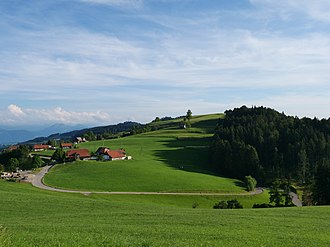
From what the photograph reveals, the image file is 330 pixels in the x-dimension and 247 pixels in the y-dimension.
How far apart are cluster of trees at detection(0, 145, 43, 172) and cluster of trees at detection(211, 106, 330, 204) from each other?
194 ft

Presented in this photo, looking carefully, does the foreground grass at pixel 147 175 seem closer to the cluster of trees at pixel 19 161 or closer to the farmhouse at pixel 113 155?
the farmhouse at pixel 113 155

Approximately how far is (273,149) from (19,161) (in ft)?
286

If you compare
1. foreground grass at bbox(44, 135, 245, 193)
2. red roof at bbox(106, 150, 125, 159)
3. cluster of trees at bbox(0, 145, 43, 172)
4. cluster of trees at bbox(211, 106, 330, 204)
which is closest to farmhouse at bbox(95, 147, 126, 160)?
red roof at bbox(106, 150, 125, 159)

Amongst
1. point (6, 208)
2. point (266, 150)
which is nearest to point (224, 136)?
point (266, 150)

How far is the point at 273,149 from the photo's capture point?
129 m

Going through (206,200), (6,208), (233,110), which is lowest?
(206,200)

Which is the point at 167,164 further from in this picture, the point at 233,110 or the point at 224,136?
the point at 233,110

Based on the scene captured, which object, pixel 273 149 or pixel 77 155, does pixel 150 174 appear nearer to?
pixel 77 155

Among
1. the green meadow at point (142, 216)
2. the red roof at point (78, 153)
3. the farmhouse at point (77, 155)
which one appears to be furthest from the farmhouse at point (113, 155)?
the green meadow at point (142, 216)

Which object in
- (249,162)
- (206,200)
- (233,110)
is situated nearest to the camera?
(206,200)

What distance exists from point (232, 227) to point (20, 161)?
108403 millimetres

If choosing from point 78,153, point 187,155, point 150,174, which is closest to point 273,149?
point 187,155

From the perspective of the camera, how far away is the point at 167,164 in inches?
4658

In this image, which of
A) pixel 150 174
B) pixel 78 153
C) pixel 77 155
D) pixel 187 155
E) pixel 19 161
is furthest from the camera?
pixel 187 155
